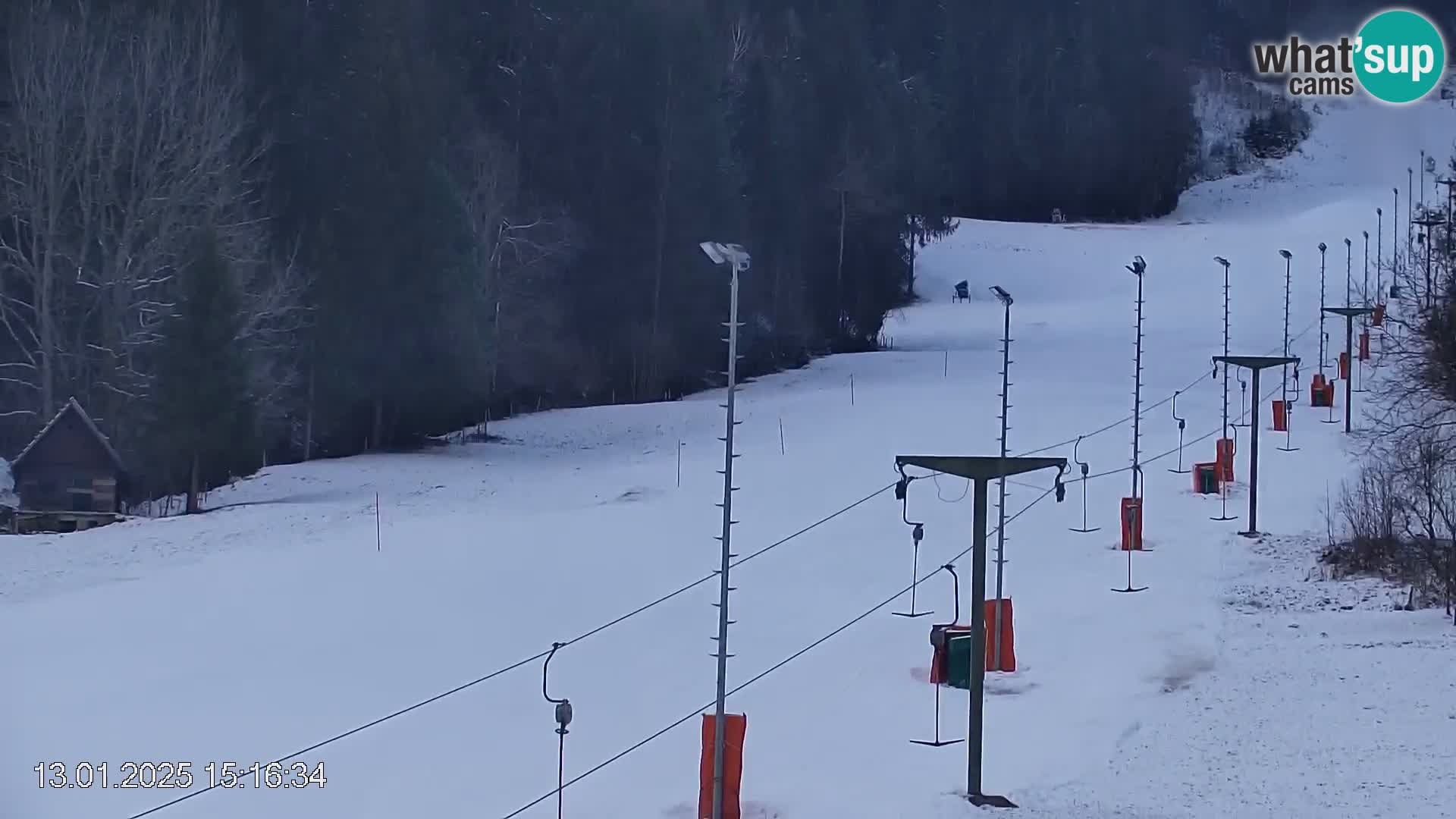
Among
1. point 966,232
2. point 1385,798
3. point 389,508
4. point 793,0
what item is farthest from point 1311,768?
point 966,232

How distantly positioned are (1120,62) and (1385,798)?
7802 cm

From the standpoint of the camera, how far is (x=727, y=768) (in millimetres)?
11789

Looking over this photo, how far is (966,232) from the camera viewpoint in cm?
7719

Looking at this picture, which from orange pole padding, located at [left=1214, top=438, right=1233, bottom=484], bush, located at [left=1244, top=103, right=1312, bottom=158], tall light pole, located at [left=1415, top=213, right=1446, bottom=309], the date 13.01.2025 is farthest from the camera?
bush, located at [left=1244, top=103, right=1312, bottom=158]

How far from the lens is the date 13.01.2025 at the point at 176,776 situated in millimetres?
12508

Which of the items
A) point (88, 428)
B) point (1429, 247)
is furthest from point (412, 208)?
point (1429, 247)

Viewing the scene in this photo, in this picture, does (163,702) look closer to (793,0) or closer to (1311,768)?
(1311,768)

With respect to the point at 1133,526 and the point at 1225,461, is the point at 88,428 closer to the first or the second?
the point at 1133,526

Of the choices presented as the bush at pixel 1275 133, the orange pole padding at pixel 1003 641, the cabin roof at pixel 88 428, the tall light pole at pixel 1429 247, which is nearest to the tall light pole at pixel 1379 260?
the tall light pole at pixel 1429 247

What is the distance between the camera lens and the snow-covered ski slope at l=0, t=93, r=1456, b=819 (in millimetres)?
12703

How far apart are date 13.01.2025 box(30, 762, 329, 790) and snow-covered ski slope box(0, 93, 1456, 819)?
0.10m

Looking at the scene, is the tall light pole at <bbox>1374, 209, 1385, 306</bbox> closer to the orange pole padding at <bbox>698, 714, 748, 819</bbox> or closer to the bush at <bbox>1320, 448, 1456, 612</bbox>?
the bush at <bbox>1320, 448, 1456, 612</bbox>

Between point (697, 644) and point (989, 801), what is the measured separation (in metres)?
6.39

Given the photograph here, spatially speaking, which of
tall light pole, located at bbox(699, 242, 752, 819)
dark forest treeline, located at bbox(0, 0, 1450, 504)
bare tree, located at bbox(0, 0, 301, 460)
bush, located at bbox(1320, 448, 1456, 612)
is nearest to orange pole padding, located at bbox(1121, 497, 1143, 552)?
bush, located at bbox(1320, 448, 1456, 612)
